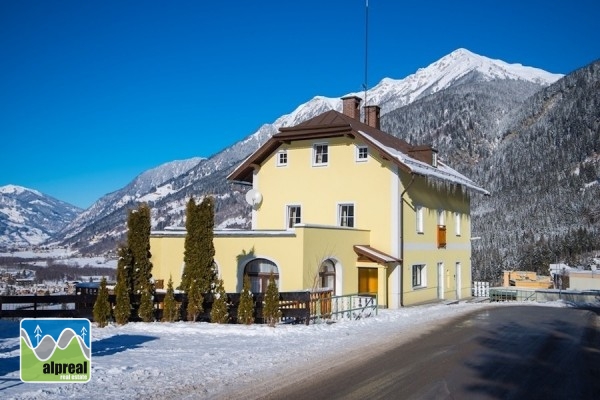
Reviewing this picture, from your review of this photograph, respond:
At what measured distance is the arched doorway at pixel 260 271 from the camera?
888 inches

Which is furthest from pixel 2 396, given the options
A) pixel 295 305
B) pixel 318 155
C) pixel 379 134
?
pixel 379 134

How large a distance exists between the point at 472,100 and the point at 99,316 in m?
138

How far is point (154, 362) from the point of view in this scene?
420 inches

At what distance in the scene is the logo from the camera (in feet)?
26.2

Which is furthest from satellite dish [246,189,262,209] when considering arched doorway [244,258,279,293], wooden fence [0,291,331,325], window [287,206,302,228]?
wooden fence [0,291,331,325]

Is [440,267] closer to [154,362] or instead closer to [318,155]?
[318,155]

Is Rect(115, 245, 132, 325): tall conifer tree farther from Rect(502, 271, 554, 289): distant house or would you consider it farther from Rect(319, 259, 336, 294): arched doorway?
Rect(502, 271, 554, 289): distant house

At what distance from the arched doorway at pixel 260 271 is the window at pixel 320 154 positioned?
22.0 feet

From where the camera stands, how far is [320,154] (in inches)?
1080

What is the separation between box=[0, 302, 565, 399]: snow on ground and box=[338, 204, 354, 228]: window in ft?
27.4

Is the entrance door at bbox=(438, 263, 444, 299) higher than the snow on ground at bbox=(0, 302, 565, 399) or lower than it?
higher

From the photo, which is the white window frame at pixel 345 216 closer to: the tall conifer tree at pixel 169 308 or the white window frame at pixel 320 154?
the white window frame at pixel 320 154

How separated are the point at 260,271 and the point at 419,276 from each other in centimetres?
940

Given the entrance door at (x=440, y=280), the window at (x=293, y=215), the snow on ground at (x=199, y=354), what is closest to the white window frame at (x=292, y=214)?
the window at (x=293, y=215)
